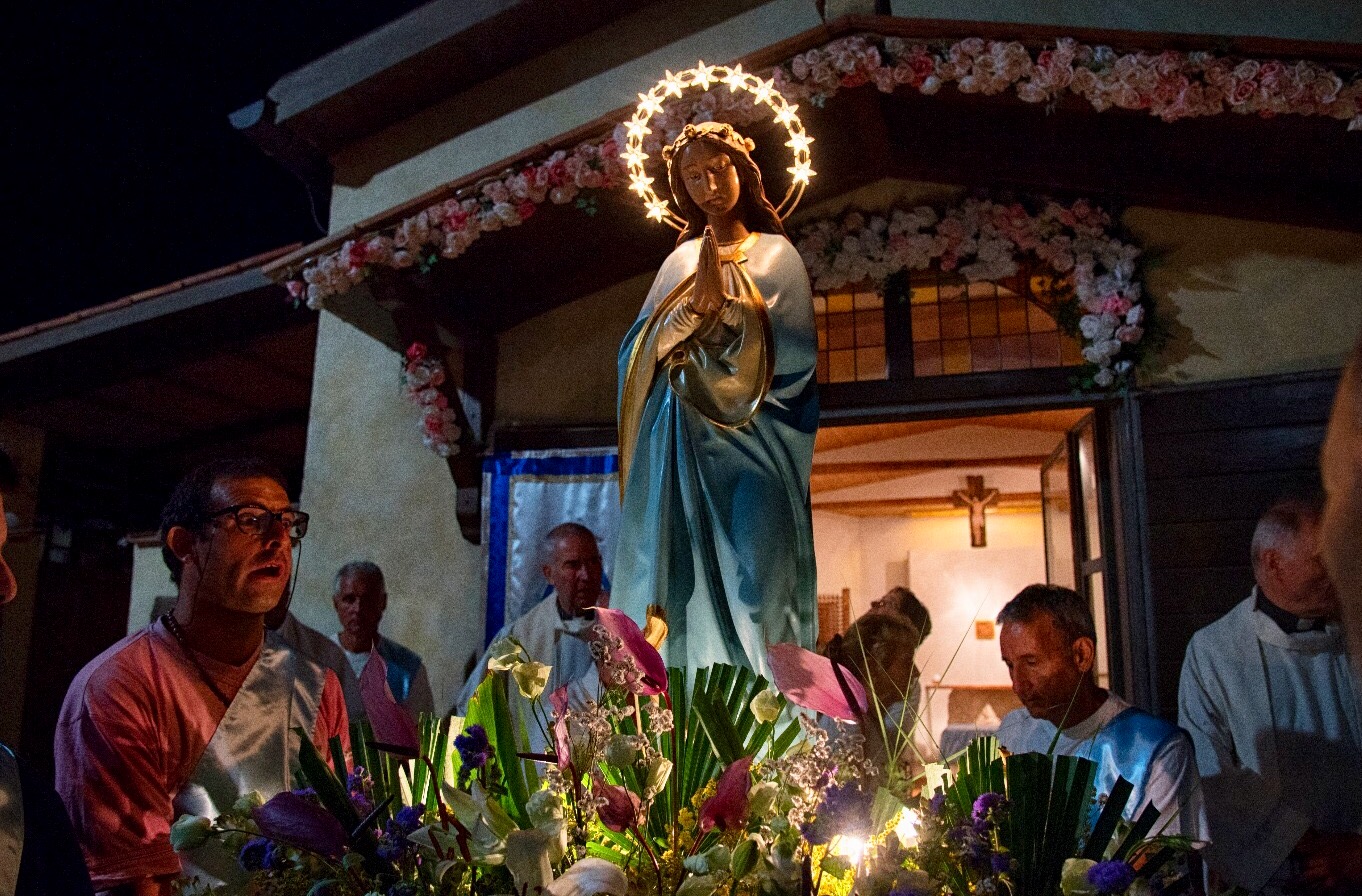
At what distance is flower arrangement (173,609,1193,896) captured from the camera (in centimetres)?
141

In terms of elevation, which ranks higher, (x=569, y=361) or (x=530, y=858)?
(x=569, y=361)

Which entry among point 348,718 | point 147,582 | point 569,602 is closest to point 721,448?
point 348,718

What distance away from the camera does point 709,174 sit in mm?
3260

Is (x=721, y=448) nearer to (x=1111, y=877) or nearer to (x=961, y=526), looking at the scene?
(x=1111, y=877)

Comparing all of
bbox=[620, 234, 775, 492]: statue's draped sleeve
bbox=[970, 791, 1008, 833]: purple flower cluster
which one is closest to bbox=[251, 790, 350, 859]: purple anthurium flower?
bbox=[970, 791, 1008, 833]: purple flower cluster

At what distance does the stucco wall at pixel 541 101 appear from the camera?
688cm

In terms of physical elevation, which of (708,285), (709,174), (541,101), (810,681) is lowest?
(810,681)

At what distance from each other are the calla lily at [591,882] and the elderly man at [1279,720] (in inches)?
98.9

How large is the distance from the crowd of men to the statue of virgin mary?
0.28 metres

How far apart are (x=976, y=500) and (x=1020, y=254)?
4714mm

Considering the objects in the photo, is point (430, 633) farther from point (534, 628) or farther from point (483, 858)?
point (483, 858)

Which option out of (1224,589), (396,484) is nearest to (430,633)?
(396,484)

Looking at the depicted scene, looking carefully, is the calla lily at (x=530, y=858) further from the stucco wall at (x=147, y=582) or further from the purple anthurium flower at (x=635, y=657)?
the stucco wall at (x=147, y=582)

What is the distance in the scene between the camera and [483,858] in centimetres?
141
